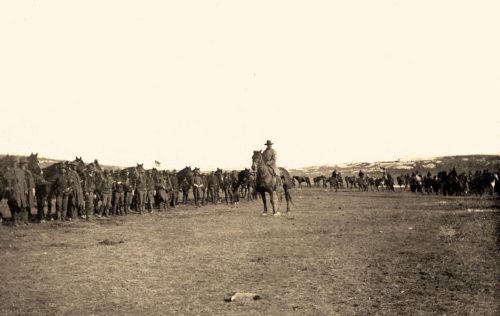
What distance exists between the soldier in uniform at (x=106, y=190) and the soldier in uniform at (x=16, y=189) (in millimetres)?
4522

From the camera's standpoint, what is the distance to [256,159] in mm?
20422

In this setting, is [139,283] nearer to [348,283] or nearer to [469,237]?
[348,283]

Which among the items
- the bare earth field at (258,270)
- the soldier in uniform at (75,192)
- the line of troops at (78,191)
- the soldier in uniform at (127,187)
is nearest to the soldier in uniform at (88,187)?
the line of troops at (78,191)

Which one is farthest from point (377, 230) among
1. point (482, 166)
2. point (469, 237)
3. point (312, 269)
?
point (482, 166)

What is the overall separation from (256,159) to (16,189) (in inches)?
367

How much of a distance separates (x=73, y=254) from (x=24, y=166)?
8602mm

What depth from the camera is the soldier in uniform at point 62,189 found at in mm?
19844

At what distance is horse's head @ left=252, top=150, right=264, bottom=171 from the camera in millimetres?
20344

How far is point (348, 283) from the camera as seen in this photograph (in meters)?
8.46

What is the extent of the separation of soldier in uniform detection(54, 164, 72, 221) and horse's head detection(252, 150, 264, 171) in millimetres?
7701

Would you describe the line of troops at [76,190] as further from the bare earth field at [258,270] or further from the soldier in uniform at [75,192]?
the bare earth field at [258,270]

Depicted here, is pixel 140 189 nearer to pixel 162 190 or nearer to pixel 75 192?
pixel 162 190

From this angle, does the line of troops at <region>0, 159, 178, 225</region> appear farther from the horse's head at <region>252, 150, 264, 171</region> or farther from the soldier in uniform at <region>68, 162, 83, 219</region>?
the horse's head at <region>252, 150, 264, 171</region>

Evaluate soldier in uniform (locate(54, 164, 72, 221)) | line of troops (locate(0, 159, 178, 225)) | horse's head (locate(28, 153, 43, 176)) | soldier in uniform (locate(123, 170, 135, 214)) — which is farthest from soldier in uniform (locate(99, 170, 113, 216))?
horse's head (locate(28, 153, 43, 176))
